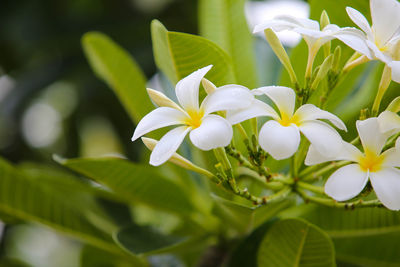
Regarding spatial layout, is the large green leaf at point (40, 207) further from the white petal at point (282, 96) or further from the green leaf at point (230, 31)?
the white petal at point (282, 96)

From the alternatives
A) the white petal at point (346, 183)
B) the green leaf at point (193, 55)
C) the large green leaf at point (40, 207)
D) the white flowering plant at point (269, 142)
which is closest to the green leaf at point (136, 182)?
the white flowering plant at point (269, 142)

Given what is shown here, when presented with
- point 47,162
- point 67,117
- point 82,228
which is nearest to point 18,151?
point 47,162

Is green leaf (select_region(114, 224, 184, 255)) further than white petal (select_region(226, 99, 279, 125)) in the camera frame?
Yes

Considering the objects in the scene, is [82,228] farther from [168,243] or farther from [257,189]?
[257,189]

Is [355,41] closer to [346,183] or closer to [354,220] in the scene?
[346,183]

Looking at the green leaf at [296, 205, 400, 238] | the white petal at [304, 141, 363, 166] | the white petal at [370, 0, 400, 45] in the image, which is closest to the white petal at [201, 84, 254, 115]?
the white petal at [304, 141, 363, 166]

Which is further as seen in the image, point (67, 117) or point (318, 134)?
point (67, 117)

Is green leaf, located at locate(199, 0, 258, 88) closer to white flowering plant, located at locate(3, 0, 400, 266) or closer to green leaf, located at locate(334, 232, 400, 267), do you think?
white flowering plant, located at locate(3, 0, 400, 266)
